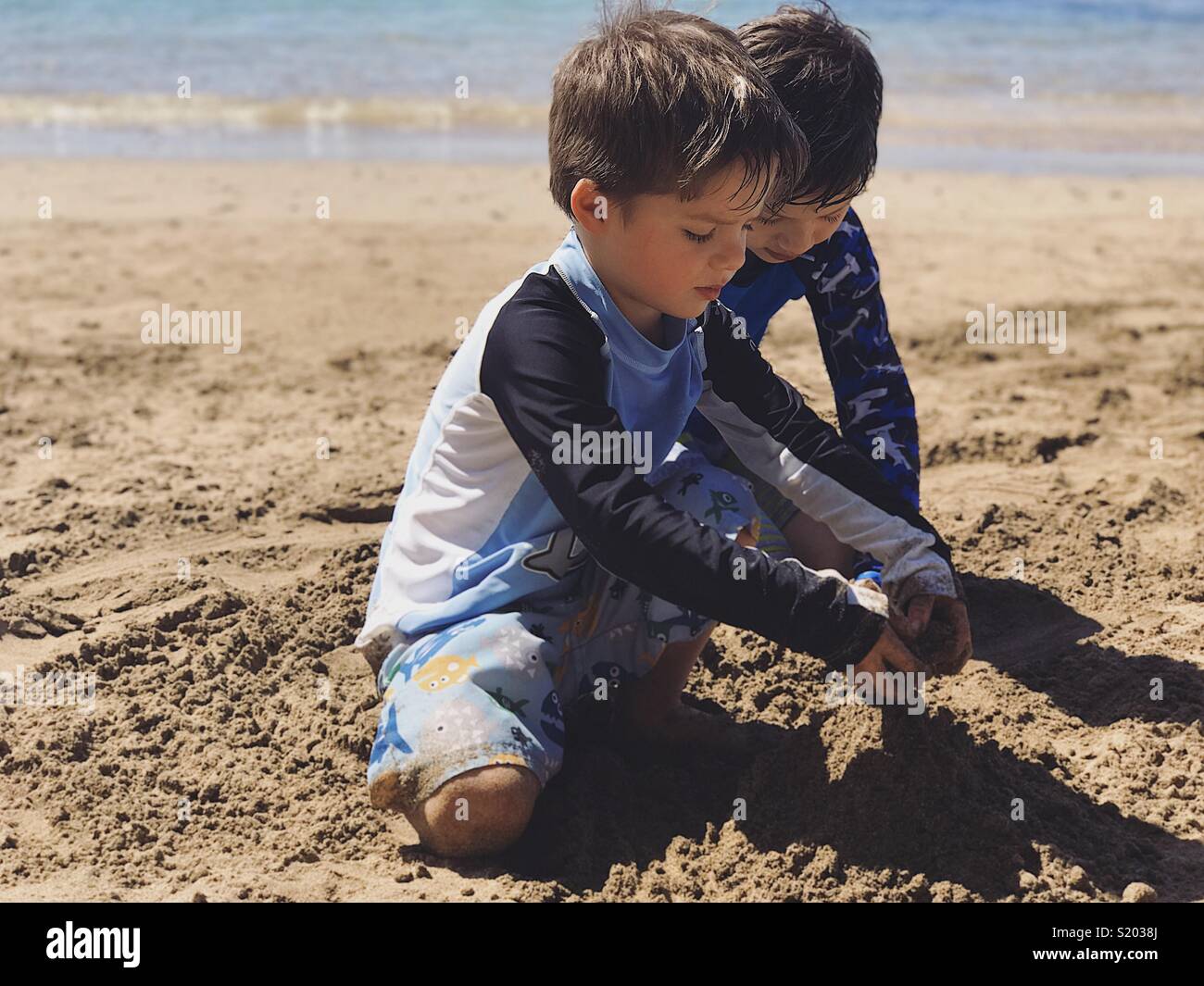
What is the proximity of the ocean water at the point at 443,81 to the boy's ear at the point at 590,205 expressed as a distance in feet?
24.0

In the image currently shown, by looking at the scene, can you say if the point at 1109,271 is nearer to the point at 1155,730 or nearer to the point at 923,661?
the point at 1155,730

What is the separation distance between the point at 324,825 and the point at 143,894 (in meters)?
0.33

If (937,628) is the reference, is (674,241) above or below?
above

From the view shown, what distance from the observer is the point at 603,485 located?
2.04 m

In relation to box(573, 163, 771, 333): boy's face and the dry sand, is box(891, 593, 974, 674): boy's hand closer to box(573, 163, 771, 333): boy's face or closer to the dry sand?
the dry sand

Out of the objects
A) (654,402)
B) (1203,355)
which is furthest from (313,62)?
(654,402)

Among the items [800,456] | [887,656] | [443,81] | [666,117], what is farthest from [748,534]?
[443,81]

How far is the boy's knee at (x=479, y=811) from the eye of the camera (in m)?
2.12

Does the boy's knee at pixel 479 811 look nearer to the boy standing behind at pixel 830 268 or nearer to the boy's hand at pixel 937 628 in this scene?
the boy's hand at pixel 937 628

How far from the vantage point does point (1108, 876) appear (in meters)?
2.15

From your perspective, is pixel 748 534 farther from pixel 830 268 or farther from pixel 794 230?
pixel 830 268

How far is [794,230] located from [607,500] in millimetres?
850

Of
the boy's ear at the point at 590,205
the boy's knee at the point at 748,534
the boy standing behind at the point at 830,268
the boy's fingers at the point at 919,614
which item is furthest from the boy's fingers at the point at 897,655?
the boy's ear at the point at 590,205

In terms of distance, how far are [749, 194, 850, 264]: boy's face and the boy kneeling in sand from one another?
20cm
